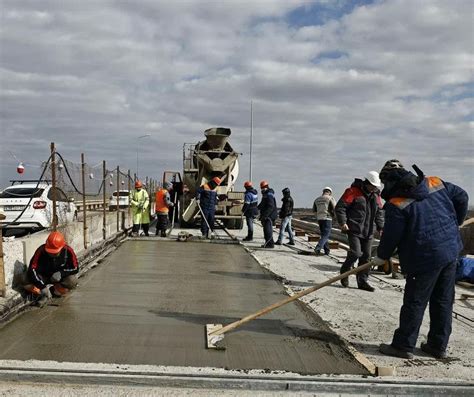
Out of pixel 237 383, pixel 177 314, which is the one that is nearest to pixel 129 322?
pixel 177 314

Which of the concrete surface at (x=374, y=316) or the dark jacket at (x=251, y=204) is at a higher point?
the dark jacket at (x=251, y=204)

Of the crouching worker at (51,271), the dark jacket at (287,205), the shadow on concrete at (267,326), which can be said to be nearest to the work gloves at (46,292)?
the crouching worker at (51,271)

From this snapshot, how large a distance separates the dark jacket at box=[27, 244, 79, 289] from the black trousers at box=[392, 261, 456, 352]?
4.05 meters

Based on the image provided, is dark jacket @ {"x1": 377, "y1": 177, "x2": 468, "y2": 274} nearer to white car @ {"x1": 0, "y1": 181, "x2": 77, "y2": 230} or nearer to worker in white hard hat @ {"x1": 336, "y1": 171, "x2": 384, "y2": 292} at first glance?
worker in white hard hat @ {"x1": 336, "y1": 171, "x2": 384, "y2": 292}

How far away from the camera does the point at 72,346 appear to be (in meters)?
4.36

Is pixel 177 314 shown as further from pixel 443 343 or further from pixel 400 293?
pixel 400 293

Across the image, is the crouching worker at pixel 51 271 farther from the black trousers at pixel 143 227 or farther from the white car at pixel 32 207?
the black trousers at pixel 143 227

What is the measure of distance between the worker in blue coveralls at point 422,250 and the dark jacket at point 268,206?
777 cm

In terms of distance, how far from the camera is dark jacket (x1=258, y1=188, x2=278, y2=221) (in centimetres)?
1225

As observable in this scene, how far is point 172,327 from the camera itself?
506cm

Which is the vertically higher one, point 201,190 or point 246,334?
point 201,190

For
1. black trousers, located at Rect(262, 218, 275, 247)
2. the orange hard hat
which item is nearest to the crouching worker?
the orange hard hat

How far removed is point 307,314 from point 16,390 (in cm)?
334

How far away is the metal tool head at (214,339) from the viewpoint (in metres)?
4.44
